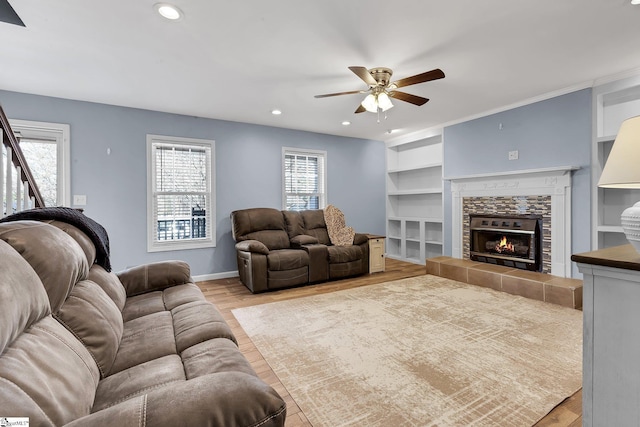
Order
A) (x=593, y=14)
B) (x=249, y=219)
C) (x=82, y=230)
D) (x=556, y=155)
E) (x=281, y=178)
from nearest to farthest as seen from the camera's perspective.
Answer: (x=82, y=230) < (x=593, y=14) < (x=556, y=155) < (x=249, y=219) < (x=281, y=178)

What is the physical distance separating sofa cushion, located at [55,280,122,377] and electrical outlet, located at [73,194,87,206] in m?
3.20

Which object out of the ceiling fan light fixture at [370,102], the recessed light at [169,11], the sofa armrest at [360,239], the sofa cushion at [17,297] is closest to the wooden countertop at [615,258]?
the sofa cushion at [17,297]

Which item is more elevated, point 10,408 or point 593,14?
point 593,14

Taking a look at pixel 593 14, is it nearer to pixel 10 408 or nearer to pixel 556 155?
pixel 556 155

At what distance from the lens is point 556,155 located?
153 inches

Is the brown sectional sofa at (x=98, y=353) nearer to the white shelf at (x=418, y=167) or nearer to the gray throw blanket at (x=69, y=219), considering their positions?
the gray throw blanket at (x=69, y=219)

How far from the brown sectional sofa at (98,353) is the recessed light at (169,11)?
63.9 inches

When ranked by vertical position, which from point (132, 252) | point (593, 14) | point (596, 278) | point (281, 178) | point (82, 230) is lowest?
point (132, 252)

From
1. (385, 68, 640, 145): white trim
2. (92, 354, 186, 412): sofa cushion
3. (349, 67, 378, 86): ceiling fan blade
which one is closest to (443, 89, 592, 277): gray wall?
(385, 68, 640, 145): white trim

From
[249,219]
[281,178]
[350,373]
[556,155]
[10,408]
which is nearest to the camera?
[10,408]

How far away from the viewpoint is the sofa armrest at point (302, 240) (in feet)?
15.6

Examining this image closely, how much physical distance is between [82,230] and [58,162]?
2900 mm

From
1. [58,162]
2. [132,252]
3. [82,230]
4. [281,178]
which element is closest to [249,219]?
[281,178]

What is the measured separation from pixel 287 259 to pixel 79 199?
2.89 meters
